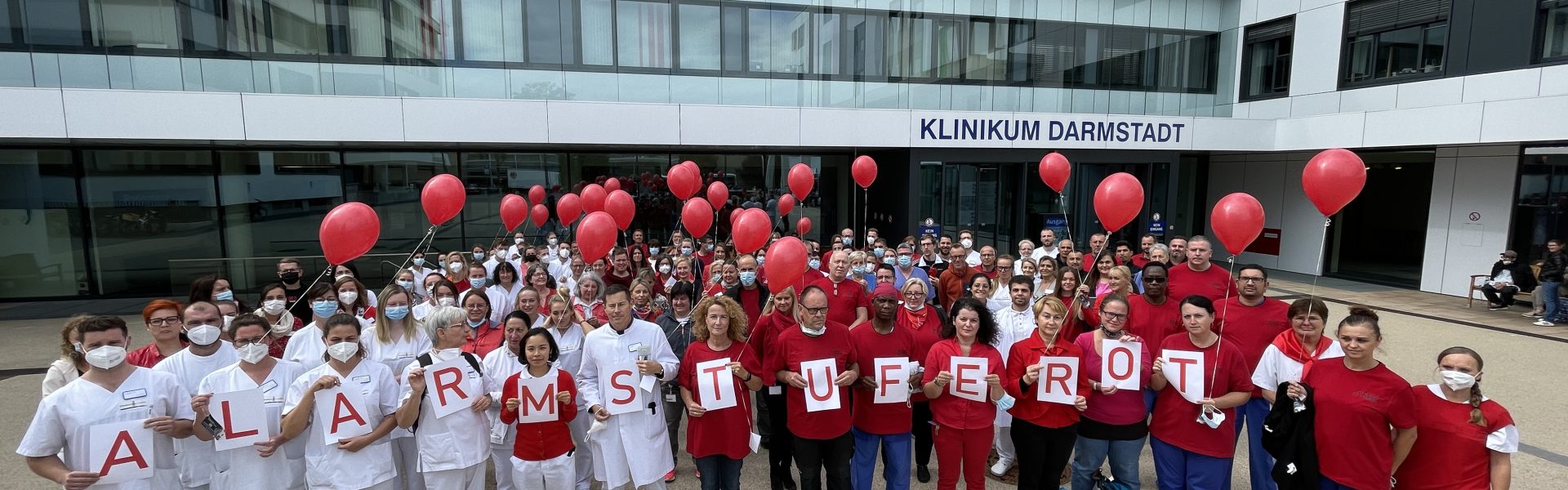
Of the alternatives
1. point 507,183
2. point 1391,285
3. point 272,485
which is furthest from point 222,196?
point 1391,285

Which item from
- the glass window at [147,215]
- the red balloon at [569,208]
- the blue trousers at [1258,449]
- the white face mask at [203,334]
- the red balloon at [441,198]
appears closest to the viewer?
the white face mask at [203,334]

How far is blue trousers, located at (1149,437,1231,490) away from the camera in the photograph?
3.94 metres

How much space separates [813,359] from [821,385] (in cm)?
16

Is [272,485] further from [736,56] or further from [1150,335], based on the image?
[736,56]

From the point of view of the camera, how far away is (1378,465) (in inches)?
131

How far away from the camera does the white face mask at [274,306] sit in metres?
5.21

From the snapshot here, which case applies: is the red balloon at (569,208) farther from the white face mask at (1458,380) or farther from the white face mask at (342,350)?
the white face mask at (1458,380)

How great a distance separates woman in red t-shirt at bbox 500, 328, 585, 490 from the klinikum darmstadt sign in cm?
1111

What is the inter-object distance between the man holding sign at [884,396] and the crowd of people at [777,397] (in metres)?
0.02

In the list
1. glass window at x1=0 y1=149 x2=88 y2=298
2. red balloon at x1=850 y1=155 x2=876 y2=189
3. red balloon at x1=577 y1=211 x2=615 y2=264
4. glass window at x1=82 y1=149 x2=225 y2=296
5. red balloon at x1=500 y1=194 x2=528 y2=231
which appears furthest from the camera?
glass window at x1=82 y1=149 x2=225 y2=296

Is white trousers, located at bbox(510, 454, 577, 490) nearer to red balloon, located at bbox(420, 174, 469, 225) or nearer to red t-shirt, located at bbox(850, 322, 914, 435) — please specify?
red t-shirt, located at bbox(850, 322, 914, 435)

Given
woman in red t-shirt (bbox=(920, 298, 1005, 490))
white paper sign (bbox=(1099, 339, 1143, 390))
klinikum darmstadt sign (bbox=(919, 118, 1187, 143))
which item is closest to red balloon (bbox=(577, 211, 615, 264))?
woman in red t-shirt (bbox=(920, 298, 1005, 490))

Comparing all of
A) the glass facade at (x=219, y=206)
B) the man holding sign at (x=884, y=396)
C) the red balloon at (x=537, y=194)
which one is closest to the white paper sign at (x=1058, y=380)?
the man holding sign at (x=884, y=396)

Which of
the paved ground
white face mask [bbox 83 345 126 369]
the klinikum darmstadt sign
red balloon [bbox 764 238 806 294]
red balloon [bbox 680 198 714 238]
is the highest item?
the klinikum darmstadt sign
